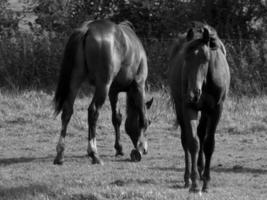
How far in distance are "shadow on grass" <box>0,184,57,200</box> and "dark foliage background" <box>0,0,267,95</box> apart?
1006cm

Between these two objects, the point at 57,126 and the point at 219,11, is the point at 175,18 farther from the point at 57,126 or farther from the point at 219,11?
the point at 57,126

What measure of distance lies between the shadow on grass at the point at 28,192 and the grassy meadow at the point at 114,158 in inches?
0.5

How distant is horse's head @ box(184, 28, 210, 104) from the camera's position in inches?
339

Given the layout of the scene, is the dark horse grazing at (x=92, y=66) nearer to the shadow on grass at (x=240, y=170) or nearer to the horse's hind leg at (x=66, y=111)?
the horse's hind leg at (x=66, y=111)

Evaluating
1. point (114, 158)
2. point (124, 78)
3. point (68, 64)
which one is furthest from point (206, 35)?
point (114, 158)

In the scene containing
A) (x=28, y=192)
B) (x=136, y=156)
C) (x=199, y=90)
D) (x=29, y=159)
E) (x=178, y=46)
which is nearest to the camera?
(x=199, y=90)

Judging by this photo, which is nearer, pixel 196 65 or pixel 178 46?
pixel 196 65

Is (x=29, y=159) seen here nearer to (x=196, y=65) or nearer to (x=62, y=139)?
(x=62, y=139)

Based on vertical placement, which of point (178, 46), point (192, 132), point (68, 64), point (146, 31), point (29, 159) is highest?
point (178, 46)

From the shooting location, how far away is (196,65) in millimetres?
8727

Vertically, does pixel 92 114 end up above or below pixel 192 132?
below

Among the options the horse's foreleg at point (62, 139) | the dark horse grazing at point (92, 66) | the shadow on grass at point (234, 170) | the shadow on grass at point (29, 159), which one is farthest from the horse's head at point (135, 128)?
the shadow on grass at point (234, 170)

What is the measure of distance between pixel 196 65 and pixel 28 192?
2629 millimetres

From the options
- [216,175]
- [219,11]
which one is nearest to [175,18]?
[219,11]
